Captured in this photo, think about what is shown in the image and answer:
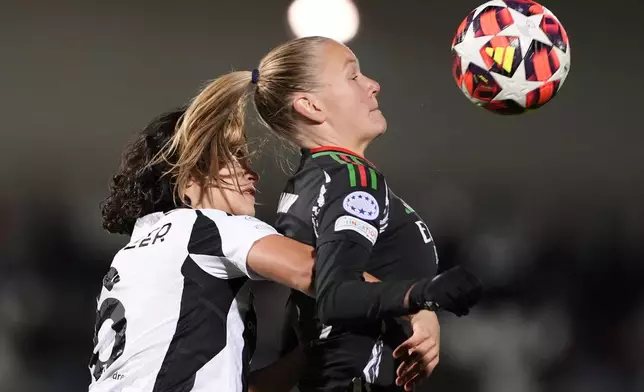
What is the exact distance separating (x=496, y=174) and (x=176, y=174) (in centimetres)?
241

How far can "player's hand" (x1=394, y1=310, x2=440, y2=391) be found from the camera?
1.38 meters

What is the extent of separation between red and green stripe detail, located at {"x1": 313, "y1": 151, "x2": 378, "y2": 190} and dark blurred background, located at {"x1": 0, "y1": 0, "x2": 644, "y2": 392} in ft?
6.56

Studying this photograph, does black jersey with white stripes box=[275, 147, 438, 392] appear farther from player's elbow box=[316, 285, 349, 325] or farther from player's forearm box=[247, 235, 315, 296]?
player's elbow box=[316, 285, 349, 325]

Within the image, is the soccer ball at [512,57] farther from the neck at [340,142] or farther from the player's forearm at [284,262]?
the player's forearm at [284,262]

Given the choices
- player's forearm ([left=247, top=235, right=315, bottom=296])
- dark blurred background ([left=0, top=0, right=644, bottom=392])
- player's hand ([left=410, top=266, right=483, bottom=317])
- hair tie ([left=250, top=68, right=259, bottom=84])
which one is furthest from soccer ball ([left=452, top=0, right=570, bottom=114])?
dark blurred background ([left=0, top=0, right=644, bottom=392])

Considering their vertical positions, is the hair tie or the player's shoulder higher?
the hair tie

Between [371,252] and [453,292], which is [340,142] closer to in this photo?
[371,252]

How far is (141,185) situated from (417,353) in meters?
0.61

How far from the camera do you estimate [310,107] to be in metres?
1.56

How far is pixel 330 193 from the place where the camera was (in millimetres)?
1338

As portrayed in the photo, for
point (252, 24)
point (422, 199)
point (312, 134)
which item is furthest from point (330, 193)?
point (252, 24)

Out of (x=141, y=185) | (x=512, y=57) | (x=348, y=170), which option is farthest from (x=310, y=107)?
(x=512, y=57)
